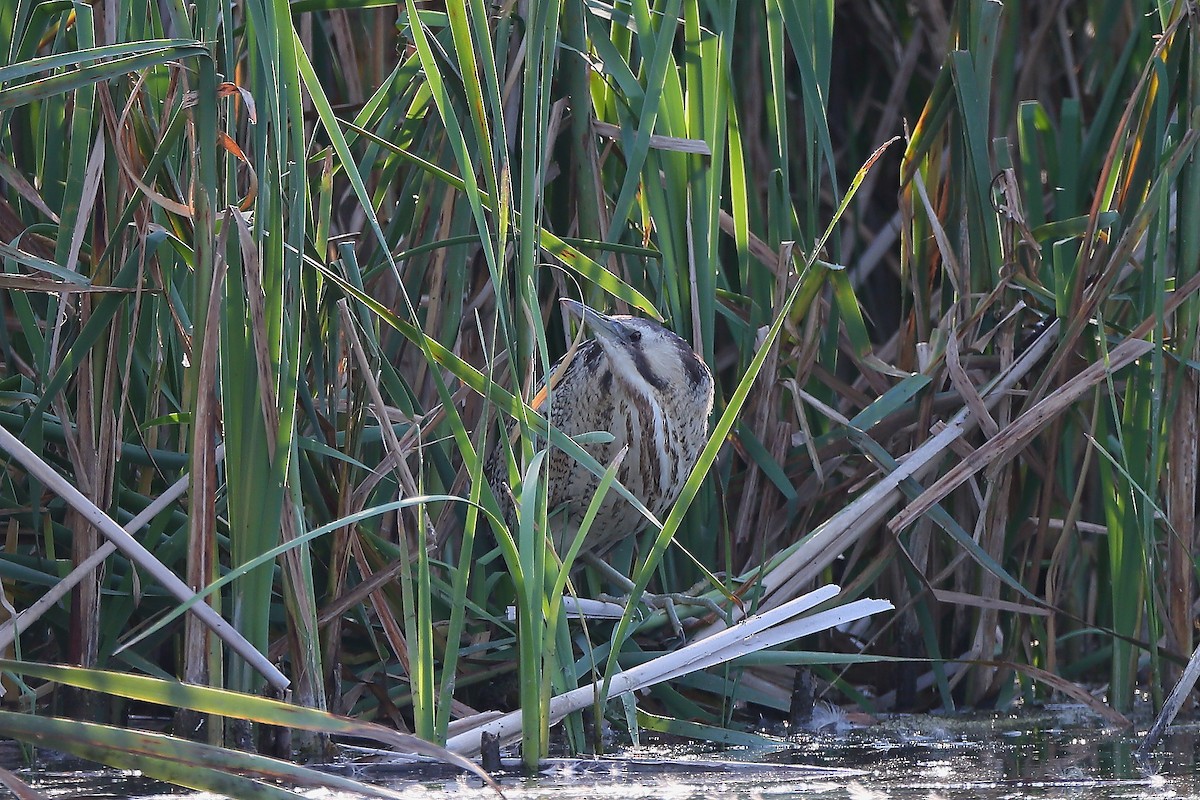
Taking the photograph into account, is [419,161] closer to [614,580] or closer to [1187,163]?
[614,580]

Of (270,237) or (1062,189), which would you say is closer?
(270,237)

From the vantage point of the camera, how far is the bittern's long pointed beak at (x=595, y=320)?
8.16 feet

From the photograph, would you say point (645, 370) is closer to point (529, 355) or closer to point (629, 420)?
point (629, 420)

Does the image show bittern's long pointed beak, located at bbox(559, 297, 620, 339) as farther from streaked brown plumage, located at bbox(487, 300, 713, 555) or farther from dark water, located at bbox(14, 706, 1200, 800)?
dark water, located at bbox(14, 706, 1200, 800)

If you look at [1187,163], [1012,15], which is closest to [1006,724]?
[1187,163]

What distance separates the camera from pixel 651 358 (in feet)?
9.09

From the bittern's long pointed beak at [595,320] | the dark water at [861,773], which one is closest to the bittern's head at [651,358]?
the bittern's long pointed beak at [595,320]

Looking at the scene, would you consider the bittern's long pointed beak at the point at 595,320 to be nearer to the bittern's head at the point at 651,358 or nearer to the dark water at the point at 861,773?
the bittern's head at the point at 651,358

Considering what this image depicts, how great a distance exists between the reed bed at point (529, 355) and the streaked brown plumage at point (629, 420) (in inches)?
3.1

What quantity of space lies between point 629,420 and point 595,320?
32 centimetres

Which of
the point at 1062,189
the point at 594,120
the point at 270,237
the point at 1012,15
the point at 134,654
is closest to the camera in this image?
the point at 270,237

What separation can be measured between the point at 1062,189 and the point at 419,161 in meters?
1.36

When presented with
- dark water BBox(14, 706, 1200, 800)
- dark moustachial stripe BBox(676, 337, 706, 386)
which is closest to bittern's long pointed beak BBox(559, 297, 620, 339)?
dark moustachial stripe BBox(676, 337, 706, 386)

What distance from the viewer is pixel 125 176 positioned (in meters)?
1.97
